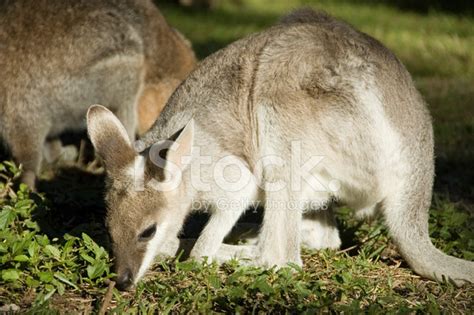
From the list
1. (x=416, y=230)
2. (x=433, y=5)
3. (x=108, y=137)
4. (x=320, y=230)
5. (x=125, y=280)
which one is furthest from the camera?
(x=433, y=5)

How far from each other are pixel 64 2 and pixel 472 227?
327 centimetres

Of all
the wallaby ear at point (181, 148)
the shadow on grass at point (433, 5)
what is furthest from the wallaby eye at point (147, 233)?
the shadow on grass at point (433, 5)

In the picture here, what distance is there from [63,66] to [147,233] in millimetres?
2113

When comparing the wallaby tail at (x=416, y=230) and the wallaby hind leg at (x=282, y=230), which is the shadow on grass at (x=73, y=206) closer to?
the wallaby hind leg at (x=282, y=230)

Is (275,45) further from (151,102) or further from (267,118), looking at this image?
(151,102)

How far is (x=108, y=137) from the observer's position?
403 centimetres

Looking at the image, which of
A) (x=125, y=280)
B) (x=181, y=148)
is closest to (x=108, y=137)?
(x=181, y=148)

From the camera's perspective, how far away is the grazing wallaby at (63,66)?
5625mm

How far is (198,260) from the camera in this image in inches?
171

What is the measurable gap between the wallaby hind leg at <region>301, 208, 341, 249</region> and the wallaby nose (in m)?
1.25

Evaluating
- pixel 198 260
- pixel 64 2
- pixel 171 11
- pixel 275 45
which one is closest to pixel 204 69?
pixel 275 45

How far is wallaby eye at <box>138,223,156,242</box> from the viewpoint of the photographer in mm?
4020

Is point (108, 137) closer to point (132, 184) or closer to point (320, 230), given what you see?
point (132, 184)

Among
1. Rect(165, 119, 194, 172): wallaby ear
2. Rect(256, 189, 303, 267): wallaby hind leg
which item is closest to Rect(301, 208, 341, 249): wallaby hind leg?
Rect(256, 189, 303, 267): wallaby hind leg
